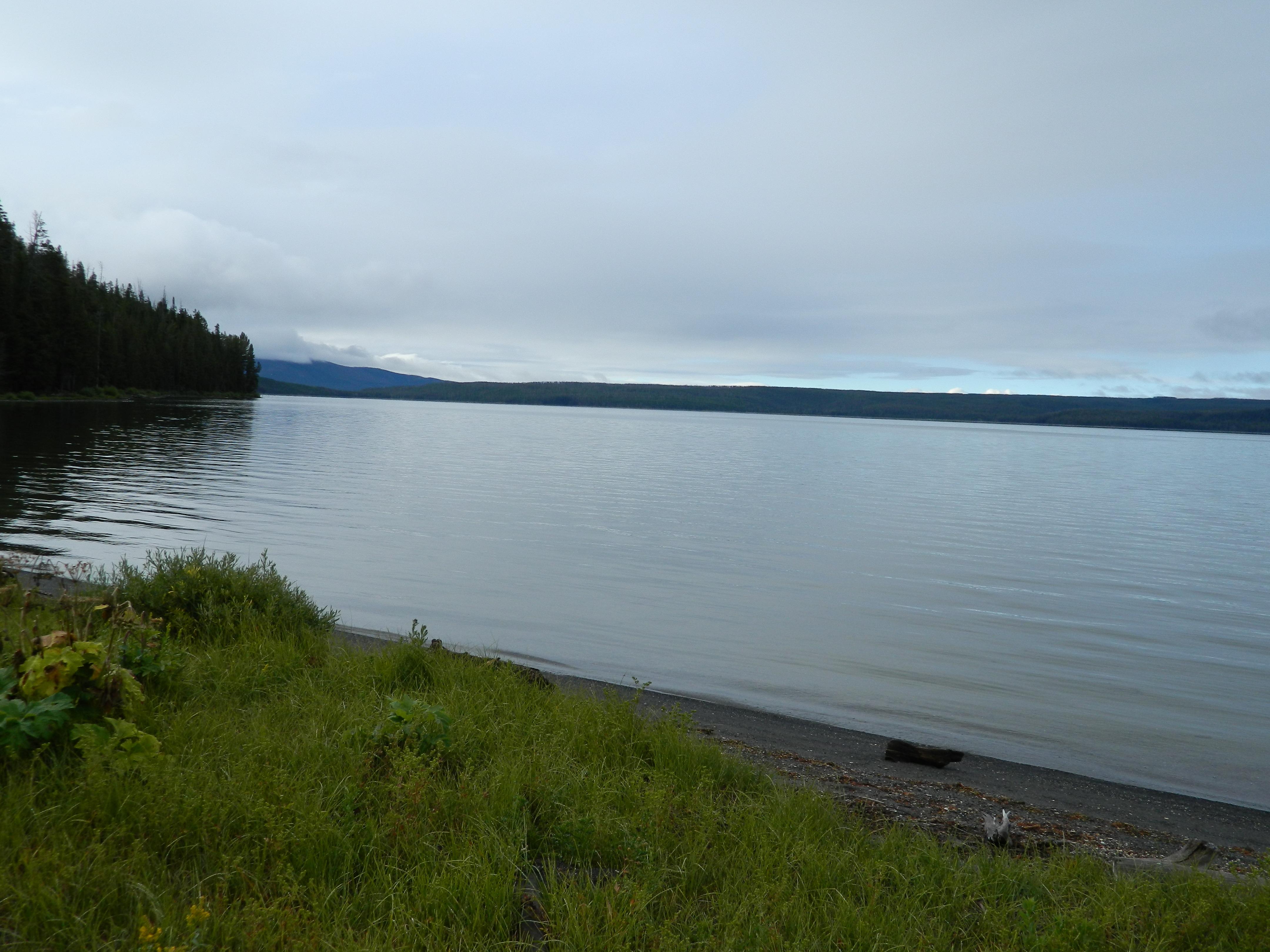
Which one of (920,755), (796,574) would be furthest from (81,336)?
(920,755)

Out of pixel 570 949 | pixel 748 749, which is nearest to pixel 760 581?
pixel 748 749

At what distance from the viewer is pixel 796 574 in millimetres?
18031

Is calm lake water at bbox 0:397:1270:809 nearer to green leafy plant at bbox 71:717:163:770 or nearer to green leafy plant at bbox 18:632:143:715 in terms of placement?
green leafy plant at bbox 18:632:143:715

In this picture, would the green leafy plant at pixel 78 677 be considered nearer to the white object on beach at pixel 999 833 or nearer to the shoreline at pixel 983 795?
the shoreline at pixel 983 795

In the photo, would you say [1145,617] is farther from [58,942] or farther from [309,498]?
[309,498]

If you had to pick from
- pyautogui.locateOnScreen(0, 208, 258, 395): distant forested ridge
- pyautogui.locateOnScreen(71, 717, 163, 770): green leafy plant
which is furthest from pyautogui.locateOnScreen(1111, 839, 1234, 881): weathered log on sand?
pyautogui.locateOnScreen(0, 208, 258, 395): distant forested ridge

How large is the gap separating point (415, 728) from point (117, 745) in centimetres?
161

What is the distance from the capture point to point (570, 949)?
11.1ft

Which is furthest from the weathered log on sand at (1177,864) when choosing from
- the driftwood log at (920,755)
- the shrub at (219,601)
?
the shrub at (219,601)

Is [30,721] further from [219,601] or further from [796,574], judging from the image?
[796,574]

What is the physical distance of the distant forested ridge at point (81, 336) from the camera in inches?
2926

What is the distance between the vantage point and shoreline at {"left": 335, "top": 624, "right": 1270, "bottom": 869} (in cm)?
566

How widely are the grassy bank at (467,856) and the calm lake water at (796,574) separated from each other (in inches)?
185

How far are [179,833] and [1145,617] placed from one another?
16.2 m
